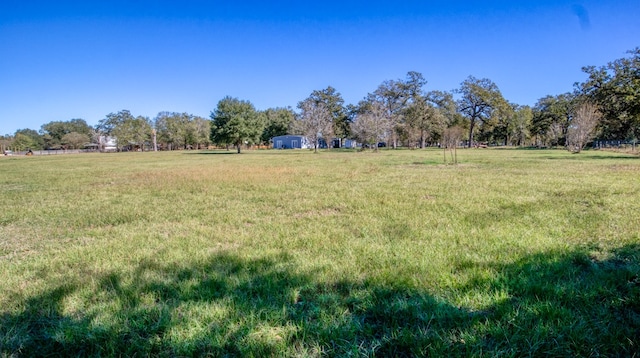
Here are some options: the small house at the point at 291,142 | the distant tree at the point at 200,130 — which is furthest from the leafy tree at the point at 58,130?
the small house at the point at 291,142

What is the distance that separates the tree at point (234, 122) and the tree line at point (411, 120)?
0.45 ft

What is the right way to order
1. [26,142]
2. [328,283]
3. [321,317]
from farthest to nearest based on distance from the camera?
[26,142], [328,283], [321,317]

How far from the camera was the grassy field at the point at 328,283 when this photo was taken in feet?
6.86

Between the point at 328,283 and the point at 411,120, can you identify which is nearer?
the point at 328,283

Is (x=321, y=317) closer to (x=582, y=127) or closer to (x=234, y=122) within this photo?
(x=582, y=127)

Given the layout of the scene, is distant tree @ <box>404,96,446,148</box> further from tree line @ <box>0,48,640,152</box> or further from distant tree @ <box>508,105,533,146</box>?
distant tree @ <box>508,105,533,146</box>

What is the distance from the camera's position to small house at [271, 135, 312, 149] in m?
78.6

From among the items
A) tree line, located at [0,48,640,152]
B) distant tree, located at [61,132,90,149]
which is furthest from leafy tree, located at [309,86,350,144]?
distant tree, located at [61,132,90,149]

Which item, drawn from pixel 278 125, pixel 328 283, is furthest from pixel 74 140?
pixel 328 283

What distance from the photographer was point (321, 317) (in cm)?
234

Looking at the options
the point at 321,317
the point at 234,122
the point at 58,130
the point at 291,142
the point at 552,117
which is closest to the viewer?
the point at 321,317

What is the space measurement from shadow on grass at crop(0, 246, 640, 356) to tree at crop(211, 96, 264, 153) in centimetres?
4111

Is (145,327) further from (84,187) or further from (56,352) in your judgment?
(84,187)

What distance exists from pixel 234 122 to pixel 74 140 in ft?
257
